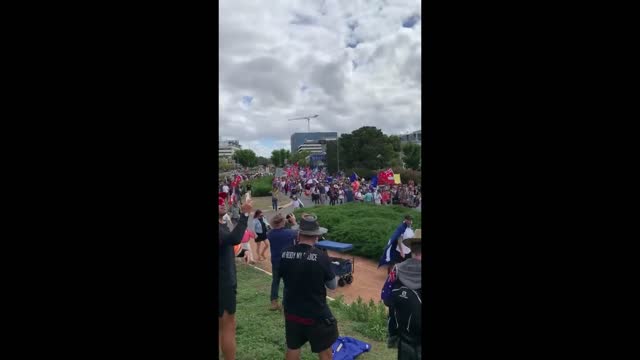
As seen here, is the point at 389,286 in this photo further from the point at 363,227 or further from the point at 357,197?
the point at 357,197

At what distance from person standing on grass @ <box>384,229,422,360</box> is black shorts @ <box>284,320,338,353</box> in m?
0.65

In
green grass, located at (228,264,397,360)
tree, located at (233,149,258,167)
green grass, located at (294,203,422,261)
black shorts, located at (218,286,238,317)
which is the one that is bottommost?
green grass, located at (228,264,397,360)

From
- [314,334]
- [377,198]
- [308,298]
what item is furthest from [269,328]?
[377,198]

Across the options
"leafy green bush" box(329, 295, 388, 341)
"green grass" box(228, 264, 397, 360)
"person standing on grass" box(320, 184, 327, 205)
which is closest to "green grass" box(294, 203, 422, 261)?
"green grass" box(228, 264, 397, 360)

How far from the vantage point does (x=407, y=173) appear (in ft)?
103

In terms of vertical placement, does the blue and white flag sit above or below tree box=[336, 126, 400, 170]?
below

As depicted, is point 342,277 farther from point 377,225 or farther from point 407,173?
point 407,173

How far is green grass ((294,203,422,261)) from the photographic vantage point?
11281 mm

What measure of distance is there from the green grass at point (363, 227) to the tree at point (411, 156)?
1094 inches

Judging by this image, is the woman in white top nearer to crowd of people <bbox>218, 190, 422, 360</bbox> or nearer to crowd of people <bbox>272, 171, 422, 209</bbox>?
crowd of people <bbox>272, 171, 422, 209</bbox>

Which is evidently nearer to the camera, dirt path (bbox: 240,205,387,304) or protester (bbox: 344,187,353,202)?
dirt path (bbox: 240,205,387,304)

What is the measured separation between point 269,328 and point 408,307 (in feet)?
10.7
